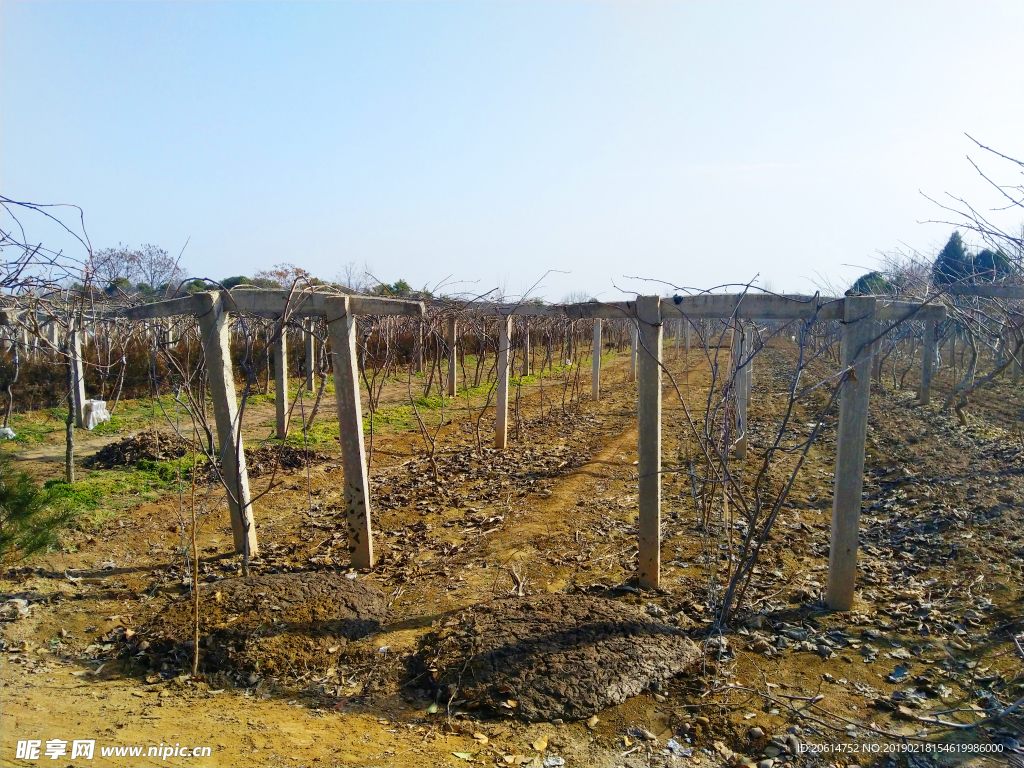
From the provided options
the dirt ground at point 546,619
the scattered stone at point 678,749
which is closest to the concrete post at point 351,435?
the dirt ground at point 546,619

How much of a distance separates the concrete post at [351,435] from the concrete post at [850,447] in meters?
3.16

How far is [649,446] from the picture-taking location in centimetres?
448

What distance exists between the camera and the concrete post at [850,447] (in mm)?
3932

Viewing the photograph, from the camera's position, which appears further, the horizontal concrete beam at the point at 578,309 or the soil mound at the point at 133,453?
the soil mound at the point at 133,453

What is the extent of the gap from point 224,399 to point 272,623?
1814 millimetres

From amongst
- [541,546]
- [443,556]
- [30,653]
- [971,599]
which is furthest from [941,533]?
[30,653]

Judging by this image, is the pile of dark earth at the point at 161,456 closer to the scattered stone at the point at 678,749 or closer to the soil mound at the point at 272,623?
the soil mound at the point at 272,623

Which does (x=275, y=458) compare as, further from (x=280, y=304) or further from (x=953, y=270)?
(x=953, y=270)

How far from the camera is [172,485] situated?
706 centimetres

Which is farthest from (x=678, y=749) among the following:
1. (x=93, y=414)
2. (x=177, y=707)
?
(x=93, y=414)

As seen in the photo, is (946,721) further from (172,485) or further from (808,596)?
(172,485)

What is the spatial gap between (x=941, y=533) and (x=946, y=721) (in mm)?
2987

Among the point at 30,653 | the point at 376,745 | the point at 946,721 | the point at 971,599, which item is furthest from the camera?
the point at 971,599

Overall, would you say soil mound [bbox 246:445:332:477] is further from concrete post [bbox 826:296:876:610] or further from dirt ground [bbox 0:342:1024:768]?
concrete post [bbox 826:296:876:610]
